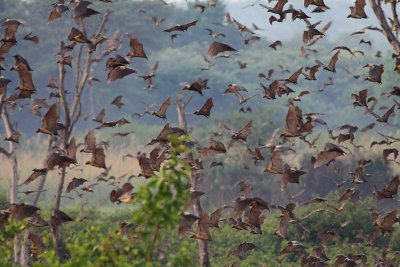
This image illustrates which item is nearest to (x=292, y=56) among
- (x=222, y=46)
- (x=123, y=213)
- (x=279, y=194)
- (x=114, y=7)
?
(x=114, y=7)

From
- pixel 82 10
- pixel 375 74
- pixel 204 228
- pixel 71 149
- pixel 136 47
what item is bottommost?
pixel 204 228

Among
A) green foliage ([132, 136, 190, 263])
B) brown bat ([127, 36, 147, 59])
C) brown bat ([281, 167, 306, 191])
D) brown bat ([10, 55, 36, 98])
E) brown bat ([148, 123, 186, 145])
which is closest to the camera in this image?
green foliage ([132, 136, 190, 263])

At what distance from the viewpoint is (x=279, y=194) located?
73.9 ft

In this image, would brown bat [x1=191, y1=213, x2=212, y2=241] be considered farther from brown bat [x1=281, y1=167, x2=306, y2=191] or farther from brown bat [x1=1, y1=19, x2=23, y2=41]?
brown bat [x1=1, y1=19, x2=23, y2=41]

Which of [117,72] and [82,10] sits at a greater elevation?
[82,10]

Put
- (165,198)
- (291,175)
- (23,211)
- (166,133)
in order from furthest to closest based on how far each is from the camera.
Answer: (291,175)
(166,133)
(23,211)
(165,198)

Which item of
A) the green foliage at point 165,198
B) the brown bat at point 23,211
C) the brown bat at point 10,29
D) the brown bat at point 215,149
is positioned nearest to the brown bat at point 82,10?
the brown bat at point 10,29

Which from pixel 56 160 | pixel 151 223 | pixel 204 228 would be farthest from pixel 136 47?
pixel 151 223

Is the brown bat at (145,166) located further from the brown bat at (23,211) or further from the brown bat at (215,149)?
the brown bat at (23,211)

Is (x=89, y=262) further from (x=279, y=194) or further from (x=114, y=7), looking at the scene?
(x=114, y=7)

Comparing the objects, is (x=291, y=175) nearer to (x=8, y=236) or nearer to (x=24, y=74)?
(x=24, y=74)

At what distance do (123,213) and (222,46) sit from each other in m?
9.08

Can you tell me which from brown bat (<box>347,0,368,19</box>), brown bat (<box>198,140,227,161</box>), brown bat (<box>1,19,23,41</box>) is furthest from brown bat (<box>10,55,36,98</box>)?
brown bat (<box>347,0,368,19</box>)

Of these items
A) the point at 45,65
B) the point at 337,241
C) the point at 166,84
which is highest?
the point at 337,241
